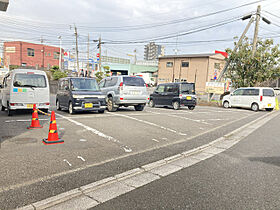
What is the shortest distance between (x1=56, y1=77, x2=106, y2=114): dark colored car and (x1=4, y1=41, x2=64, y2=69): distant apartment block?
42.3 metres

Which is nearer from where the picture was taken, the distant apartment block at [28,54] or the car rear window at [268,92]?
the car rear window at [268,92]

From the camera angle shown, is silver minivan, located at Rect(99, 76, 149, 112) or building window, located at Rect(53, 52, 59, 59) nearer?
silver minivan, located at Rect(99, 76, 149, 112)

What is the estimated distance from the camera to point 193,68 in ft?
145

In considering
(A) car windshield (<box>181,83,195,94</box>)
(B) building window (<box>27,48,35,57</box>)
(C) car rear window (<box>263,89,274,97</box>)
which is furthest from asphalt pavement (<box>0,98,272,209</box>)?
(B) building window (<box>27,48,35,57</box>)

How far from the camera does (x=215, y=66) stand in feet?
142

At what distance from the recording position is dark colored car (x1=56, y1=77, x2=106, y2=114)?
10.4 metres

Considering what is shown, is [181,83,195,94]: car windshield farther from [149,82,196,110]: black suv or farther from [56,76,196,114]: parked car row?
[56,76,196,114]: parked car row

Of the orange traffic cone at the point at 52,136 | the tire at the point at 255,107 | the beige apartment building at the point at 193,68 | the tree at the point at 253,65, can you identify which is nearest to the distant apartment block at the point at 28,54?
the beige apartment building at the point at 193,68

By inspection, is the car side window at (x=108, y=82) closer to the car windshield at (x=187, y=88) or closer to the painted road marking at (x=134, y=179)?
the car windshield at (x=187, y=88)

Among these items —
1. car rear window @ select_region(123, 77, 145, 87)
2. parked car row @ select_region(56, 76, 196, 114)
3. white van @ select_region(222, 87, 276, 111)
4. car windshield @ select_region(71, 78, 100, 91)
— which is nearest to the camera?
parked car row @ select_region(56, 76, 196, 114)

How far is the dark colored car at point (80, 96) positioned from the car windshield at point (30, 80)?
1.26m

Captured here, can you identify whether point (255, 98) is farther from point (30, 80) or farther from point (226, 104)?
point (30, 80)

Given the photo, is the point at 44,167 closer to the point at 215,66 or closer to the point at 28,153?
the point at 28,153

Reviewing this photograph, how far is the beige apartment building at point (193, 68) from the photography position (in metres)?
42.3
